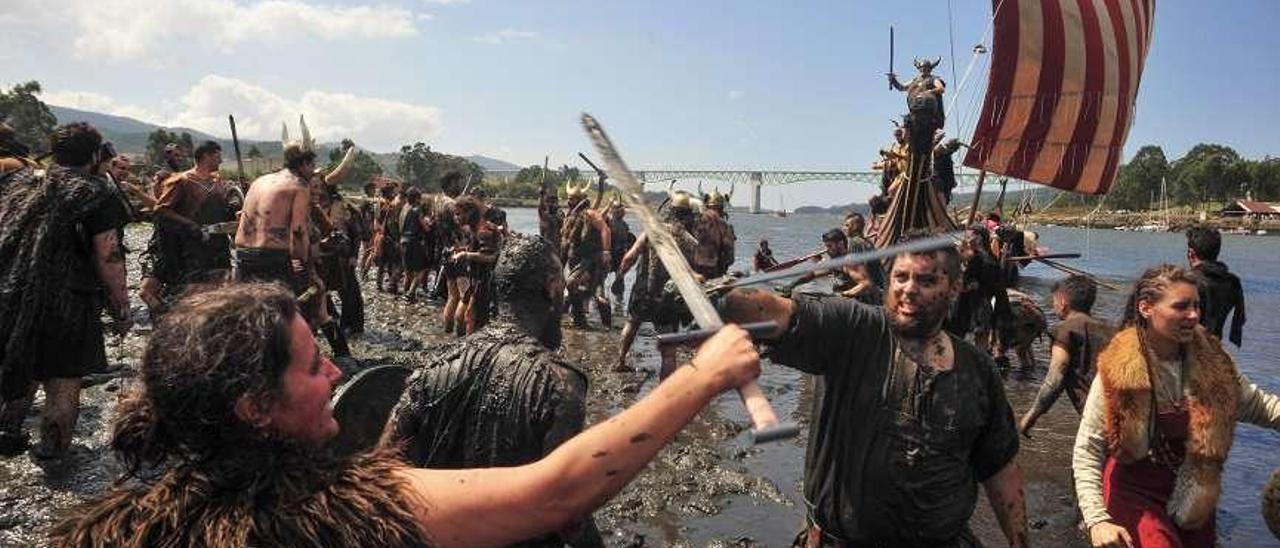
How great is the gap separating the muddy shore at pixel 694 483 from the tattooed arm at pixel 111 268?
0.83 m

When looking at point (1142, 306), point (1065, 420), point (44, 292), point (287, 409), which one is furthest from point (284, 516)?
point (1065, 420)

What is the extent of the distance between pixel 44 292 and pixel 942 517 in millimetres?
5096

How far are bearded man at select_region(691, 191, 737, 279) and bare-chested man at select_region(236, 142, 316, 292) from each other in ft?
15.9

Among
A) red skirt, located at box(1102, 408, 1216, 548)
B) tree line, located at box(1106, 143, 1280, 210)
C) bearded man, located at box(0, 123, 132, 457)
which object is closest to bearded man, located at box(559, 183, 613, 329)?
bearded man, located at box(0, 123, 132, 457)

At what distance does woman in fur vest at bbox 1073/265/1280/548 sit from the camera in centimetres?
333

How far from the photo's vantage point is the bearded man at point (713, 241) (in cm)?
1036

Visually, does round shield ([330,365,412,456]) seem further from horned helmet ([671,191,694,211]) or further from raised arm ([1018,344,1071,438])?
horned helmet ([671,191,694,211])

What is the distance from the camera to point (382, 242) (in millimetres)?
16812

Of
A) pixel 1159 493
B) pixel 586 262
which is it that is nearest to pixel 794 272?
pixel 1159 493

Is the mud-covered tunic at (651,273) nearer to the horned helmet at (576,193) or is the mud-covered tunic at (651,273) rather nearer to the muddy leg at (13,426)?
the muddy leg at (13,426)

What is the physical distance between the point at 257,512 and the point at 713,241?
30.5 ft

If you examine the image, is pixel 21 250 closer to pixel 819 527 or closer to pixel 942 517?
pixel 819 527

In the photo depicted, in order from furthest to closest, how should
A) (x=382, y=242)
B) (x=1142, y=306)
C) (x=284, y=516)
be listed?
(x=382, y=242)
(x=1142, y=306)
(x=284, y=516)

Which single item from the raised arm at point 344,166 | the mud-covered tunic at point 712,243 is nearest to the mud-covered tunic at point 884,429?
the raised arm at point 344,166
